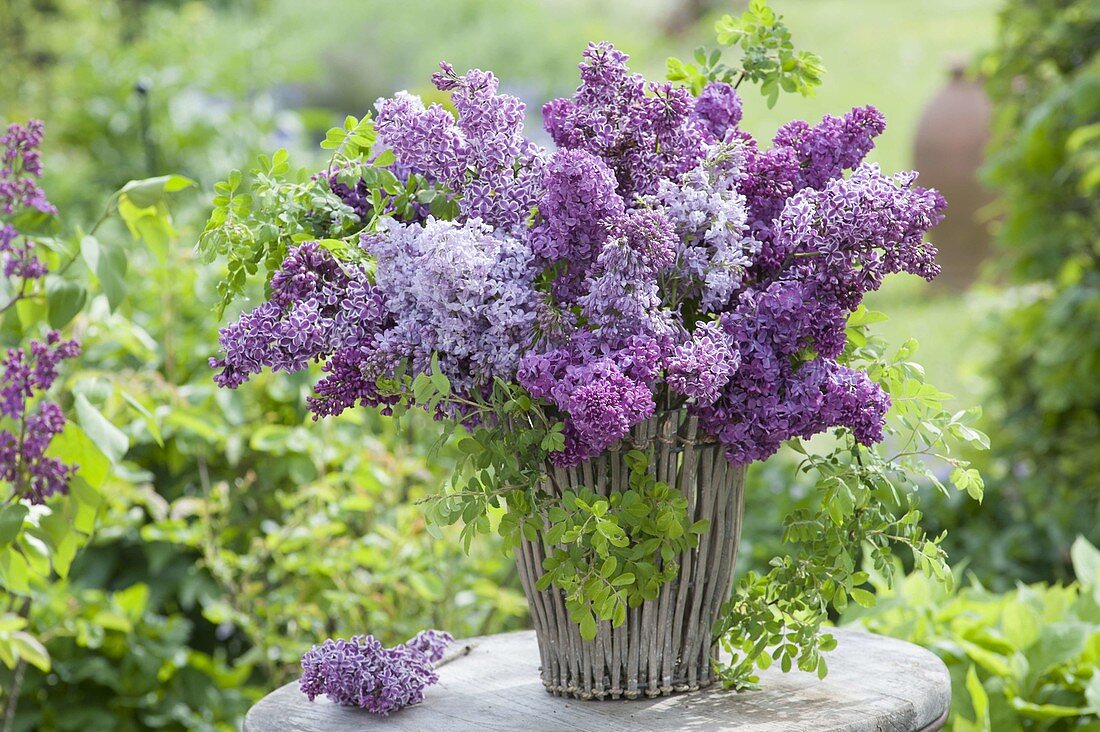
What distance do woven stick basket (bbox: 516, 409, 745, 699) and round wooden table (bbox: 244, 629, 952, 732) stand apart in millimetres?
32

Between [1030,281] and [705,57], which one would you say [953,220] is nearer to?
[1030,281]

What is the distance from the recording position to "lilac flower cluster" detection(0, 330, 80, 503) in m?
1.99

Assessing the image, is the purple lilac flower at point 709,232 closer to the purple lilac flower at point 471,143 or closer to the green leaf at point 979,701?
the purple lilac flower at point 471,143

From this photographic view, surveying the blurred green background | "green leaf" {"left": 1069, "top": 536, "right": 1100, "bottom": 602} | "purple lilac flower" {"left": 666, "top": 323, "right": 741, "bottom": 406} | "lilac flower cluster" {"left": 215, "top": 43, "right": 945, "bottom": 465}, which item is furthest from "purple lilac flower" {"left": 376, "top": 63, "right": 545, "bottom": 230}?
"green leaf" {"left": 1069, "top": 536, "right": 1100, "bottom": 602}

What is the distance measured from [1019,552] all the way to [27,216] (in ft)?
9.46

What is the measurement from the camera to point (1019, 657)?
2.34 m

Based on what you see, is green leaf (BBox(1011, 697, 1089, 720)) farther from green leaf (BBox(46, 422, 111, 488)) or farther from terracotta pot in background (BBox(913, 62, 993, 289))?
terracotta pot in background (BBox(913, 62, 993, 289))

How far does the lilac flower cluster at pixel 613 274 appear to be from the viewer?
57.4 inches

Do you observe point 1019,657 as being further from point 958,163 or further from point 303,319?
point 958,163

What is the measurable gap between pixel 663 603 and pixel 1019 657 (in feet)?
3.34

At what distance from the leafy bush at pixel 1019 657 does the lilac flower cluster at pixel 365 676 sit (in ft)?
3.29

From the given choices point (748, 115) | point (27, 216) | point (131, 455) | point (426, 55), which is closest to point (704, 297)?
point (27, 216)

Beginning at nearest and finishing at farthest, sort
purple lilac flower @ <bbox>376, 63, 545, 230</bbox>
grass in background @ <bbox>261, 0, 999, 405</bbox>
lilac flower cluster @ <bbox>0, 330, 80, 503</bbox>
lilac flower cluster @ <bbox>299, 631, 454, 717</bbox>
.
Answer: purple lilac flower @ <bbox>376, 63, 545, 230</bbox>
lilac flower cluster @ <bbox>299, 631, 454, 717</bbox>
lilac flower cluster @ <bbox>0, 330, 80, 503</bbox>
grass in background @ <bbox>261, 0, 999, 405</bbox>

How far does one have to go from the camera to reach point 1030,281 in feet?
13.2
